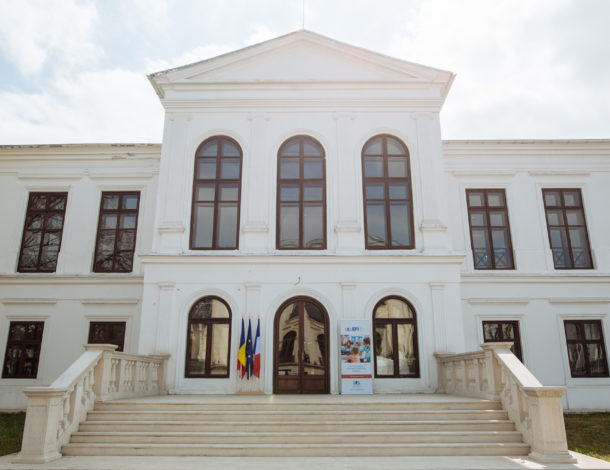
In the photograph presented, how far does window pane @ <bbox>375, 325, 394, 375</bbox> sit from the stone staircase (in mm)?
2792

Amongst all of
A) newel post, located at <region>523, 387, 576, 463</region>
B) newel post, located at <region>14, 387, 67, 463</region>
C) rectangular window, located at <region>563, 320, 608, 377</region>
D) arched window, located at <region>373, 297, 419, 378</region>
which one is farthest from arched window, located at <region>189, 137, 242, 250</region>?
rectangular window, located at <region>563, 320, 608, 377</region>

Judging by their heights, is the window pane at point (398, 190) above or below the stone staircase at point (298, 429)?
above

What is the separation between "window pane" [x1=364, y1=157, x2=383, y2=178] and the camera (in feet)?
47.4

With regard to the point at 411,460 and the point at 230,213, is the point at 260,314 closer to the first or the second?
the point at 230,213

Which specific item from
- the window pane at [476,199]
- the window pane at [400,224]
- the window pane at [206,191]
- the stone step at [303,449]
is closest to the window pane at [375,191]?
the window pane at [400,224]

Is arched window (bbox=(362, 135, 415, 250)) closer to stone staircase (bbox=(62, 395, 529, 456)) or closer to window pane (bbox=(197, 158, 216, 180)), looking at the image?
window pane (bbox=(197, 158, 216, 180))

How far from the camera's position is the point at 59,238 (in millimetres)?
16469

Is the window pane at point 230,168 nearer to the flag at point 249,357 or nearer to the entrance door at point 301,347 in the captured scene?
the entrance door at point 301,347

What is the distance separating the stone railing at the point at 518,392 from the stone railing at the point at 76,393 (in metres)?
7.36

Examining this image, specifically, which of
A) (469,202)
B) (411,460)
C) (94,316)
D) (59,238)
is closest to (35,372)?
(94,316)

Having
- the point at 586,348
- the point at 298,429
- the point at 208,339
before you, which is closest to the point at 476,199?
the point at 586,348

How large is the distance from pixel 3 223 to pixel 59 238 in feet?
6.65

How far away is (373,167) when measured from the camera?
14.5m

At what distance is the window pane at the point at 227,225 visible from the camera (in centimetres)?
1385
